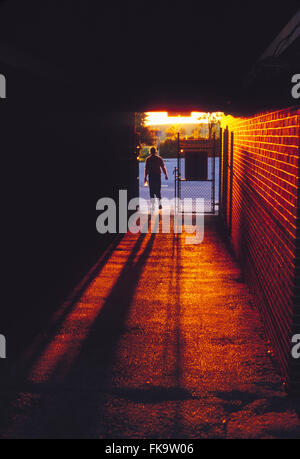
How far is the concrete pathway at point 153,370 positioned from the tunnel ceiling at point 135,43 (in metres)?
3.32

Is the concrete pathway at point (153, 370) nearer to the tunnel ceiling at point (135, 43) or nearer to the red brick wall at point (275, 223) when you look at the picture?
the red brick wall at point (275, 223)

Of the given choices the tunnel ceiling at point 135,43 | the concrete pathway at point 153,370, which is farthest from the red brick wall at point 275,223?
the tunnel ceiling at point 135,43

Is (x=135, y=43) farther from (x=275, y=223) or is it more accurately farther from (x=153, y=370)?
(x=153, y=370)

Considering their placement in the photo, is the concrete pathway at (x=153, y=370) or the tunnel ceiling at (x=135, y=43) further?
the tunnel ceiling at (x=135, y=43)

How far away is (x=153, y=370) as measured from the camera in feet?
15.5

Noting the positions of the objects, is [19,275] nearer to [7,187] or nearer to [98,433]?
[7,187]

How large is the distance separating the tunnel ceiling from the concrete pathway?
3325mm

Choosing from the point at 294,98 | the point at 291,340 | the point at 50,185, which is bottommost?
the point at 291,340

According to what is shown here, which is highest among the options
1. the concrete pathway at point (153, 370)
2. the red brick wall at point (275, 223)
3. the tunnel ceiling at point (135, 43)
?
the tunnel ceiling at point (135, 43)

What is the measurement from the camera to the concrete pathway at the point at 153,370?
3791mm

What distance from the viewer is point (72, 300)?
22.5 feet
